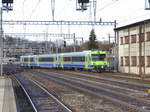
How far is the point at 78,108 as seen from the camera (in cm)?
1544

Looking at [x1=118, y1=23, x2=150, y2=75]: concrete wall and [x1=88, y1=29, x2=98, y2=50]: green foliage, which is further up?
[x1=88, y1=29, x2=98, y2=50]: green foliage

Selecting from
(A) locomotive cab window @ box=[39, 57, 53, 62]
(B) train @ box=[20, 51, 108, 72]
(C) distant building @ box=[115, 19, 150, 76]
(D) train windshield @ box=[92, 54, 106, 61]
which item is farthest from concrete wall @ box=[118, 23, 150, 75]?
(A) locomotive cab window @ box=[39, 57, 53, 62]

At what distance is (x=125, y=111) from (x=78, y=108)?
229 cm

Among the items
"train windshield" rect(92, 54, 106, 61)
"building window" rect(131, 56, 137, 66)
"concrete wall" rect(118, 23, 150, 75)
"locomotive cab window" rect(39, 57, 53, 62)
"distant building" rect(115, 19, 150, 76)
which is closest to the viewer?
"distant building" rect(115, 19, 150, 76)

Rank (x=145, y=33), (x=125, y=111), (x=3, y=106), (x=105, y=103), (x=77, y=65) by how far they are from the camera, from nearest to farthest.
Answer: (x=125, y=111) → (x=3, y=106) → (x=105, y=103) → (x=145, y=33) → (x=77, y=65)

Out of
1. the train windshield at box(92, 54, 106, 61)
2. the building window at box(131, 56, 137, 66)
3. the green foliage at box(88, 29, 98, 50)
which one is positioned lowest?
the building window at box(131, 56, 137, 66)

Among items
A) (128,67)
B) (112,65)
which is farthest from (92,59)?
(112,65)

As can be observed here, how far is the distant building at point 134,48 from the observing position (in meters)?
45.1

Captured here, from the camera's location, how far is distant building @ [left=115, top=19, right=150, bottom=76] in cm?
4509

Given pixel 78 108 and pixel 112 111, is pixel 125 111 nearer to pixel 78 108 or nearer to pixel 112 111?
pixel 112 111

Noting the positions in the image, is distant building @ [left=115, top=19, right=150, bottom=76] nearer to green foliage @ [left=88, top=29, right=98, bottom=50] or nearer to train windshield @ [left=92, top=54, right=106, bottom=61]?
train windshield @ [left=92, top=54, right=106, bottom=61]

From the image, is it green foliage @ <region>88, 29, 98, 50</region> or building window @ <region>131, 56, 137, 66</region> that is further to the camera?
green foliage @ <region>88, 29, 98, 50</region>

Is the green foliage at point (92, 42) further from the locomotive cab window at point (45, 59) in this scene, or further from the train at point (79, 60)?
the locomotive cab window at point (45, 59)

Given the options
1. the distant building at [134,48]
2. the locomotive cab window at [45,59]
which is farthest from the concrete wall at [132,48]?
the locomotive cab window at [45,59]
